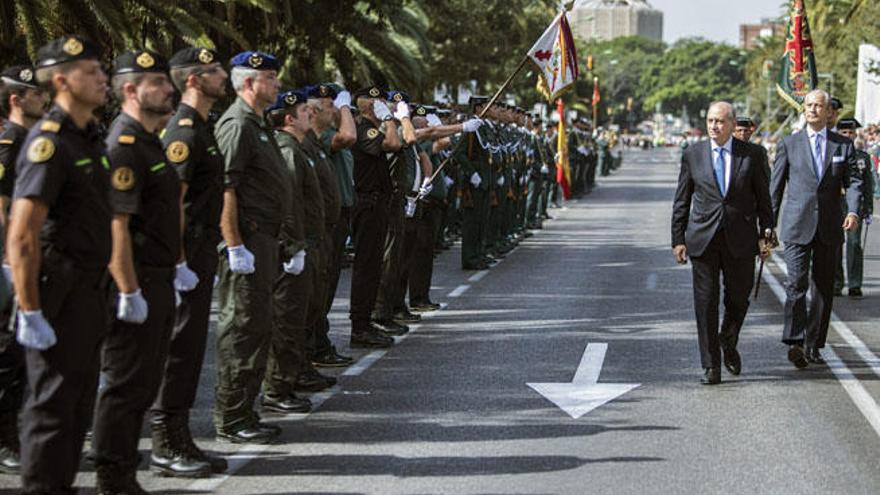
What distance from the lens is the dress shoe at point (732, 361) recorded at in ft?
36.3

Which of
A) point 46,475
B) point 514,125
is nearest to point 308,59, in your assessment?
point 514,125

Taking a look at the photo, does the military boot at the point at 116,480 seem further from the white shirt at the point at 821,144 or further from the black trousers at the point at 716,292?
the white shirt at the point at 821,144

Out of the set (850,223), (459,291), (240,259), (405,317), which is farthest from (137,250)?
(459,291)

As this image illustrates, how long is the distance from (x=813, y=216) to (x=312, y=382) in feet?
13.8

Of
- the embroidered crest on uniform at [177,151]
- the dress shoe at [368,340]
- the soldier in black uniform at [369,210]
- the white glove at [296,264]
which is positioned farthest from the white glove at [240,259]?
the dress shoe at [368,340]

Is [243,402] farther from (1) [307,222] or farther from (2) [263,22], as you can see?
(2) [263,22]

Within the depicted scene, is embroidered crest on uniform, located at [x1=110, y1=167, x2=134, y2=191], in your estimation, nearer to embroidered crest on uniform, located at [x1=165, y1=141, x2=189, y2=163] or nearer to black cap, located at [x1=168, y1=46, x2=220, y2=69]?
embroidered crest on uniform, located at [x1=165, y1=141, x2=189, y2=163]

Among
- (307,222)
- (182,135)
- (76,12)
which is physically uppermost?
(76,12)

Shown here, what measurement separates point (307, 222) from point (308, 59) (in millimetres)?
15924

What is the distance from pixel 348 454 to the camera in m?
8.20

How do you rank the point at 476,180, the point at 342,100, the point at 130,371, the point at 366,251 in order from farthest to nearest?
the point at 476,180 < the point at 366,251 < the point at 342,100 < the point at 130,371

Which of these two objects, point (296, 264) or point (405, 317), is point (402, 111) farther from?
point (296, 264)

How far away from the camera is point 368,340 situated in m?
12.5

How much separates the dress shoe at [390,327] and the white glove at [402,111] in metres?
1.84
